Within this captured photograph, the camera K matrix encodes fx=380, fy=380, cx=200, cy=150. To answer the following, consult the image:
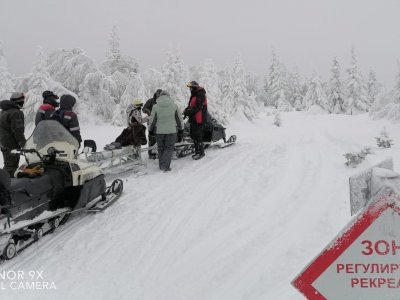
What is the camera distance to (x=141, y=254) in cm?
470

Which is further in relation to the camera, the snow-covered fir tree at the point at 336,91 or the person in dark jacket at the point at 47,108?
the snow-covered fir tree at the point at 336,91

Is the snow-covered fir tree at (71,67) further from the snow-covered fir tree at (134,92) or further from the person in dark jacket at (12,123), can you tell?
the person in dark jacket at (12,123)

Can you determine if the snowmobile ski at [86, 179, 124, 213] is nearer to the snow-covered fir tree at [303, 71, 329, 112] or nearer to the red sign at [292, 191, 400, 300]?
the red sign at [292, 191, 400, 300]

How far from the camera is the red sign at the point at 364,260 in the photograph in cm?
175

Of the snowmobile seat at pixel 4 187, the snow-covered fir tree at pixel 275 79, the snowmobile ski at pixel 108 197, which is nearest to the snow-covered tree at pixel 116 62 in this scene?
the snowmobile ski at pixel 108 197

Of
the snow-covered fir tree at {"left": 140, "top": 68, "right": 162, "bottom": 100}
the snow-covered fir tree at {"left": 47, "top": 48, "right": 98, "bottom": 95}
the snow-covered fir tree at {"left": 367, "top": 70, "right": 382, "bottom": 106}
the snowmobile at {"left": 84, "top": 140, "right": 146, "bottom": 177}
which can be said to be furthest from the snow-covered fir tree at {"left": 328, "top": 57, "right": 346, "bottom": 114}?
the snowmobile at {"left": 84, "top": 140, "right": 146, "bottom": 177}

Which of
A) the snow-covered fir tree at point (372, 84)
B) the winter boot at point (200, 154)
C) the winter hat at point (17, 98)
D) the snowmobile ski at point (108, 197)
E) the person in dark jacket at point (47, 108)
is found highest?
the winter hat at point (17, 98)

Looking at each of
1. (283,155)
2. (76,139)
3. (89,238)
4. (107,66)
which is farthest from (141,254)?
(107,66)

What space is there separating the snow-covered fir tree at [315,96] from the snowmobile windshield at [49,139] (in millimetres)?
54626

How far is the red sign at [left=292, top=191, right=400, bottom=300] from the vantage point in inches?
68.7

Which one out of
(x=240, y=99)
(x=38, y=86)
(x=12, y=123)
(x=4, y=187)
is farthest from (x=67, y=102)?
(x=240, y=99)

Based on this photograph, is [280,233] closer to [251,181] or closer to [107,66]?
[251,181]

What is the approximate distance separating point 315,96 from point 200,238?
57.9 metres

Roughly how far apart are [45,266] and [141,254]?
1139mm
